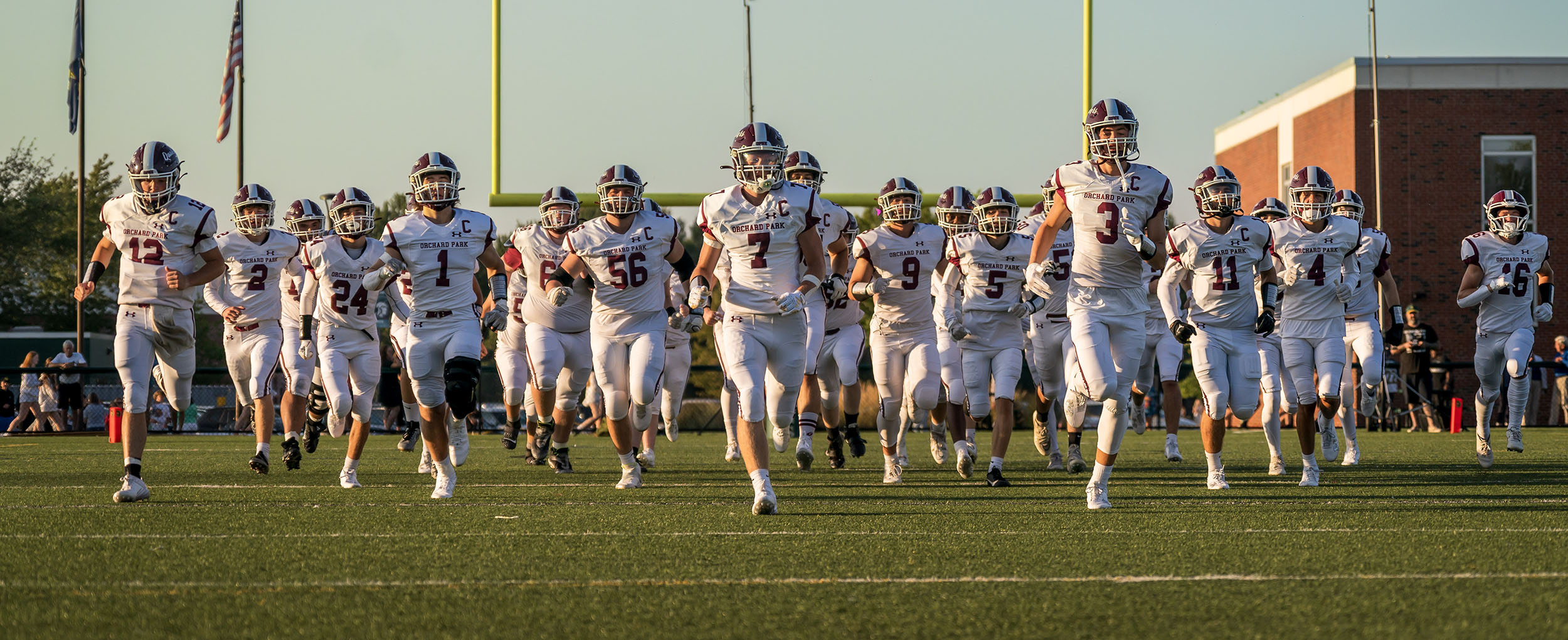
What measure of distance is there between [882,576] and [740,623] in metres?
0.91

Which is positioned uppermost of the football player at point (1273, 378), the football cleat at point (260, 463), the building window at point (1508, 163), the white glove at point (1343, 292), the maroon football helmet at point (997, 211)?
the building window at point (1508, 163)

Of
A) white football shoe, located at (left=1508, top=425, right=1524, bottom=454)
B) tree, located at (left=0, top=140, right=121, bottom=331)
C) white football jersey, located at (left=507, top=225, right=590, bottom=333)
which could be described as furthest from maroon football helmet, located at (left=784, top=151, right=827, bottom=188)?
tree, located at (left=0, top=140, right=121, bottom=331)

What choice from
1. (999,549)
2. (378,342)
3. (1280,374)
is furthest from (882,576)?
(1280,374)

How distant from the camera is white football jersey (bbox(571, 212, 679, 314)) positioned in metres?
8.40

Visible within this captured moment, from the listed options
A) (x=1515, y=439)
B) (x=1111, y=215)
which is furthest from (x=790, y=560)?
(x=1515, y=439)

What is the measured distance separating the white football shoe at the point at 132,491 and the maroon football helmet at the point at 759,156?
349 centimetres

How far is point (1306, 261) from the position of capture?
9.85 m

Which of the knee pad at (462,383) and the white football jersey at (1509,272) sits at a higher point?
the white football jersey at (1509,272)

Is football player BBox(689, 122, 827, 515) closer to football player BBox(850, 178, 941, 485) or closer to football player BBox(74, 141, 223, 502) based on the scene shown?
football player BBox(850, 178, 941, 485)

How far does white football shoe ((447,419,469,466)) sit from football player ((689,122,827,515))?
2453 mm

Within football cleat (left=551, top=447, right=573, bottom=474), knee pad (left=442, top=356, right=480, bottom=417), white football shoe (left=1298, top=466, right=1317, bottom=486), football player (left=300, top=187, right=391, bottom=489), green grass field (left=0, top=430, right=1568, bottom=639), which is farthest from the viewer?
football cleat (left=551, top=447, right=573, bottom=474)

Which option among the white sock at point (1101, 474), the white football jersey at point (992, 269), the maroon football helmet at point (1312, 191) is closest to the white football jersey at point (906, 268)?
the white football jersey at point (992, 269)

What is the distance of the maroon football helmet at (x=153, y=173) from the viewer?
310 inches

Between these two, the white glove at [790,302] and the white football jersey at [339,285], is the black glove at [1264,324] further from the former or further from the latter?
the white football jersey at [339,285]
